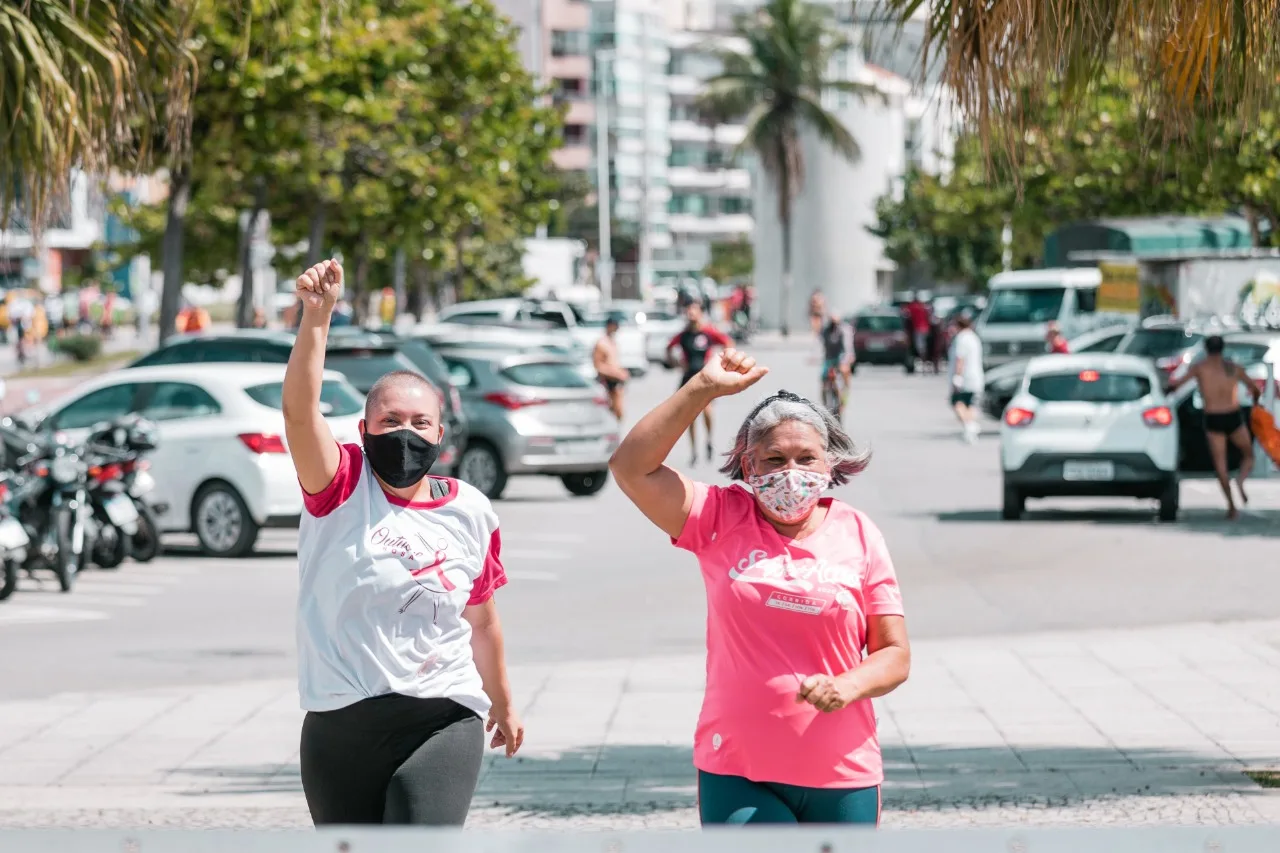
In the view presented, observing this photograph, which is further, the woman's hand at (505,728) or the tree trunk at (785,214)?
the tree trunk at (785,214)

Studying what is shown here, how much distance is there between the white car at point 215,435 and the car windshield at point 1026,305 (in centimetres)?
2798

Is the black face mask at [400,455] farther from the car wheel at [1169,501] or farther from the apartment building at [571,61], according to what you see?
the apartment building at [571,61]

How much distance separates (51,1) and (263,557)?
9177 mm

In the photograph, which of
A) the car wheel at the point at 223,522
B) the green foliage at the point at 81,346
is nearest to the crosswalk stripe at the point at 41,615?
the car wheel at the point at 223,522

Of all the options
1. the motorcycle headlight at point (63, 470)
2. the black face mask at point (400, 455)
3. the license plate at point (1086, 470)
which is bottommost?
the license plate at point (1086, 470)

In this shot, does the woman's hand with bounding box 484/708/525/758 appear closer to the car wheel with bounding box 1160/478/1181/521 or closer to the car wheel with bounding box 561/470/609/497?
the car wheel with bounding box 1160/478/1181/521

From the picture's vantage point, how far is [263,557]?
18.3 metres

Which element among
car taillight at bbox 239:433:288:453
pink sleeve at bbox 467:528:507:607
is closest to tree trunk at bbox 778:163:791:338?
car taillight at bbox 239:433:288:453

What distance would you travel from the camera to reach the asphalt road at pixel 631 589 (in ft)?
42.4

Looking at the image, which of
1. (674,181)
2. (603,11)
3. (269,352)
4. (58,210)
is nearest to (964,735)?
(58,210)

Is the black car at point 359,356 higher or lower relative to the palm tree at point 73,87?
lower

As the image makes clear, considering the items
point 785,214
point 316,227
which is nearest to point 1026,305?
point 316,227

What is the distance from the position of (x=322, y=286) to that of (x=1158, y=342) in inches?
999

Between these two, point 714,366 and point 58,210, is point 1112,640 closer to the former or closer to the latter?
point 58,210
